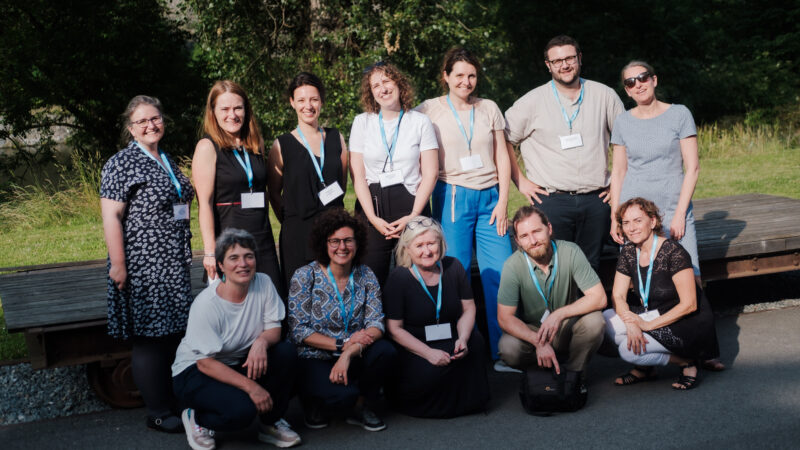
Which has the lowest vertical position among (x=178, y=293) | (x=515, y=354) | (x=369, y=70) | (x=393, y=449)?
(x=393, y=449)

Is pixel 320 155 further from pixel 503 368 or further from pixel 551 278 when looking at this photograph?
pixel 503 368

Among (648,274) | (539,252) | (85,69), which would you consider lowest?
(648,274)

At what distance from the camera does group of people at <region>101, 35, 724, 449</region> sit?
4105 mm

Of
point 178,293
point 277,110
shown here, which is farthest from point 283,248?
point 277,110

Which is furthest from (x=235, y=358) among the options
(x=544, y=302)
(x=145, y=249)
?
(x=544, y=302)

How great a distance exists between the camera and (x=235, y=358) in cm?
407

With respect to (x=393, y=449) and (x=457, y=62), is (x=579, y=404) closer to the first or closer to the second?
(x=393, y=449)

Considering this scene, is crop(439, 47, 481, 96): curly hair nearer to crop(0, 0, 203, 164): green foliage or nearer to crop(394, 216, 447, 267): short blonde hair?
crop(394, 216, 447, 267): short blonde hair

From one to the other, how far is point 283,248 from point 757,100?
23.0 metres

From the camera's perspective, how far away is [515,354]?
177 inches

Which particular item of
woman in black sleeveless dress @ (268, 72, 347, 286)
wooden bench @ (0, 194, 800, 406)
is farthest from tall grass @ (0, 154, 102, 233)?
woman in black sleeveless dress @ (268, 72, 347, 286)

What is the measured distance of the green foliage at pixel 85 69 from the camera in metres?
18.2

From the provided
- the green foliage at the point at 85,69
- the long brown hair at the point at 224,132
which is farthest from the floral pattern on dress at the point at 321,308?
the green foliage at the point at 85,69

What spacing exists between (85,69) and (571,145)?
640 inches
